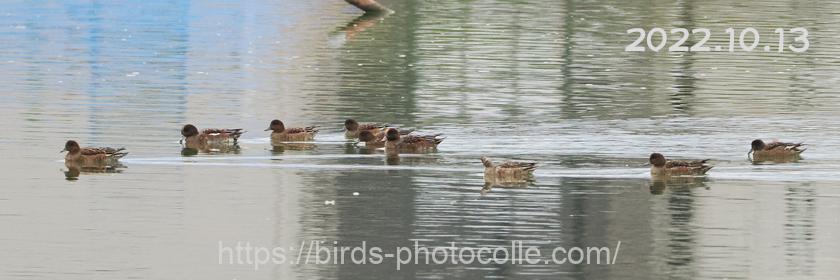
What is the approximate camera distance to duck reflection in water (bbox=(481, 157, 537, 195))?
20766 millimetres

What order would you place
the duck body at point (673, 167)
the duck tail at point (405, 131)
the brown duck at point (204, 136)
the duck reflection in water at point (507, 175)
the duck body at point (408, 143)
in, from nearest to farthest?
the duck reflection in water at point (507, 175) → the duck body at point (673, 167) → the duck body at point (408, 143) → the brown duck at point (204, 136) → the duck tail at point (405, 131)

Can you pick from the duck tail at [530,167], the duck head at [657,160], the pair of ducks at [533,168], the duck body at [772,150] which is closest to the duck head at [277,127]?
the pair of ducks at [533,168]

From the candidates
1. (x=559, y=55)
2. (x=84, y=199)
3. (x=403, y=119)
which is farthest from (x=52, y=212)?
(x=559, y=55)

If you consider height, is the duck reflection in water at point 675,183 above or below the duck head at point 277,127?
below

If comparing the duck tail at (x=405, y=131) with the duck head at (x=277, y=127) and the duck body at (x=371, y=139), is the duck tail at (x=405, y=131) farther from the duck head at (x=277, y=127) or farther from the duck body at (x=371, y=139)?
the duck head at (x=277, y=127)

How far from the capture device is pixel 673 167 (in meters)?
21.4

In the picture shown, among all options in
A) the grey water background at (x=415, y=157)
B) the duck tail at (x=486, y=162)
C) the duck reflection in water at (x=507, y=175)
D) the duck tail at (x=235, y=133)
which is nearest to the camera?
the grey water background at (x=415, y=157)

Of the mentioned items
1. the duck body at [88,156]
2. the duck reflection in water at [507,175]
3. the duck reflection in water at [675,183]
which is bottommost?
the duck reflection in water at [675,183]

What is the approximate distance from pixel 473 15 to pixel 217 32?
28.2 feet

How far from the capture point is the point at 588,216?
18.5 metres

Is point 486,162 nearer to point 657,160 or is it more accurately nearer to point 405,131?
point 657,160

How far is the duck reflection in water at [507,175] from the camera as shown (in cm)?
2077

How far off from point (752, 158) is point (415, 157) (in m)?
3.96

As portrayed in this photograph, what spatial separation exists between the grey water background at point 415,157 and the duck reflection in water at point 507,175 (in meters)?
0.21
